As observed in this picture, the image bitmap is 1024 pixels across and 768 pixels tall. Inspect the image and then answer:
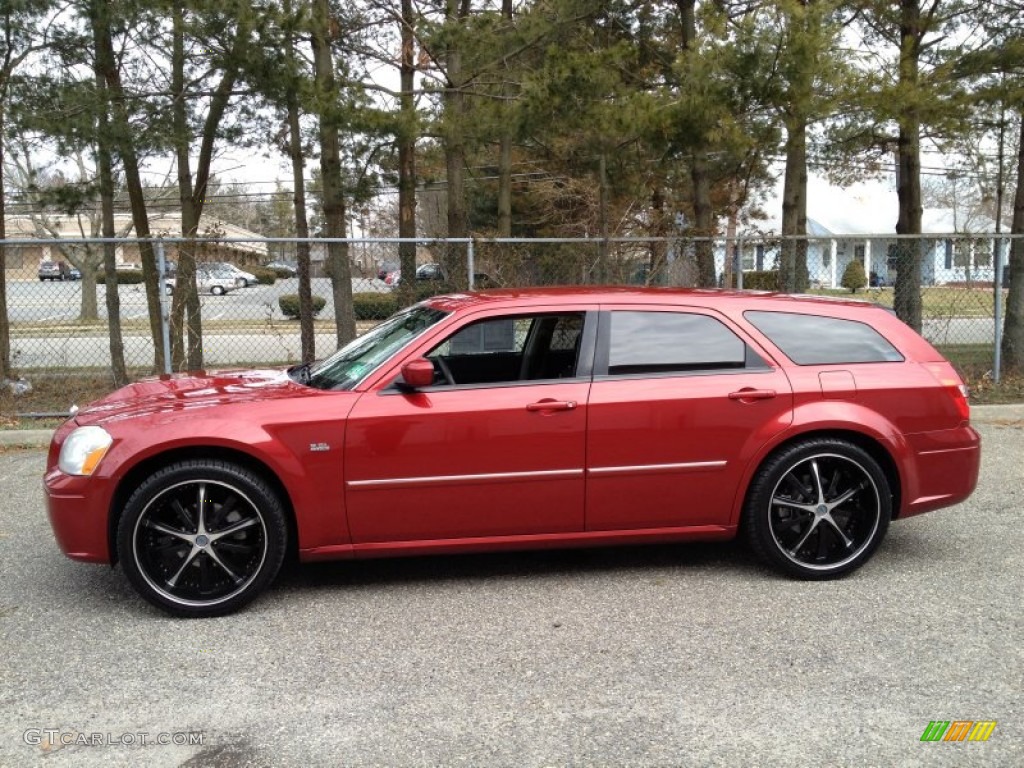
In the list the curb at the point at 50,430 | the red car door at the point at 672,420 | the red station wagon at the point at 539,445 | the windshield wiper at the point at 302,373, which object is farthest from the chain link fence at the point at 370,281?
the red car door at the point at 672,420

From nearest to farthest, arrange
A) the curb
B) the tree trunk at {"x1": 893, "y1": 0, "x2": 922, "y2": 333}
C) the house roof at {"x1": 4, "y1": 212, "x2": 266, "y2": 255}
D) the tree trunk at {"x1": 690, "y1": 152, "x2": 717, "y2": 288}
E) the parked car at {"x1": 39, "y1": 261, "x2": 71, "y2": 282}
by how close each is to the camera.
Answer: the curb
the parked car at {"x1": 39, "y1": 261, "x2": 71, "y2": 282}
the tree trunk at {"x1": 893, "y1": 0, "x2": 922, "y2": 333}
the tree trunk at {"x1": 690, "y1": 152, "x2": 717, "y2": 288}
the house roof at {"x1": 4, "y1": 212, "x2": 266, "y2": 255}

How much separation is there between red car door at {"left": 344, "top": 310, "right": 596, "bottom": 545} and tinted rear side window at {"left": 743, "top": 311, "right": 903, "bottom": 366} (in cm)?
106

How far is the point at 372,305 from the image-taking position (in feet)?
30.6

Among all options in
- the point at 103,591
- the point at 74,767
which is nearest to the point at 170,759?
the point at 74,767

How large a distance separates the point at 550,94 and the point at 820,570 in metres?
6.33

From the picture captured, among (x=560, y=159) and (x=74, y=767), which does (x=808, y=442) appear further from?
(x=560, y=159)

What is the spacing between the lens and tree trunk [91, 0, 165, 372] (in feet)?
29.9

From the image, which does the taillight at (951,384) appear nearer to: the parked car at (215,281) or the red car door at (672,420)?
the red car door at (672,420)

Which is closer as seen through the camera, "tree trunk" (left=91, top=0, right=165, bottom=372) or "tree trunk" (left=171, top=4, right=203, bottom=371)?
"tree trunk" (left=171, top=4, right=203, bottom=371)

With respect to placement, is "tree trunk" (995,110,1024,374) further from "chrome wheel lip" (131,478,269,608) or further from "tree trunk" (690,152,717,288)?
"chrome wheel lip" (131,478,269,608)

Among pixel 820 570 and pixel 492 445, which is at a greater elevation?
pixel 492 445

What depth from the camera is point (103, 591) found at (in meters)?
4.29

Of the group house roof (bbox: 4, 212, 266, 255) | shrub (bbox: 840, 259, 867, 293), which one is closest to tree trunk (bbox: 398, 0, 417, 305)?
shrub (bbox: 840, 259, 867, 293)

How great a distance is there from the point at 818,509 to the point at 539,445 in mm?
1525
